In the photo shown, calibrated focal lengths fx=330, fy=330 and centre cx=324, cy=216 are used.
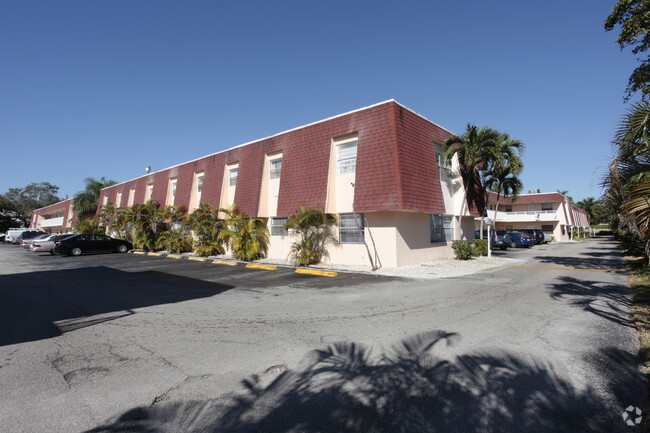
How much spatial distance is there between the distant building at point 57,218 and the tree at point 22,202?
11617mm

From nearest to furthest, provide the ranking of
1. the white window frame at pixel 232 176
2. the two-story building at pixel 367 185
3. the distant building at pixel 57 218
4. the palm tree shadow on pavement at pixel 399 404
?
the palm tree shadow on pavement at pixel 399 404 → the two-story building at pixel 367 185 → the white window frame at pixel 232 176 → the distant building at pixel 57 218

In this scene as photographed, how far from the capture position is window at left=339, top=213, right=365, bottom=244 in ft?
49.7

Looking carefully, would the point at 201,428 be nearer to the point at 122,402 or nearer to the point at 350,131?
the point at 122,402

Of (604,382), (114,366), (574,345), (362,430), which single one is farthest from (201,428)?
(574,345)

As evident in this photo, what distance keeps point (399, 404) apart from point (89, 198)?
46.6 metres

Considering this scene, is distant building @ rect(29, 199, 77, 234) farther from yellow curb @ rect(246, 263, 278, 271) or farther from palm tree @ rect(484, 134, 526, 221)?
palm tree @ rect(484, 134, 526, 221)

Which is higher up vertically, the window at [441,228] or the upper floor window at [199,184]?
the upper floor window at [199,184]

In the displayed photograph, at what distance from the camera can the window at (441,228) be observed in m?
16.9

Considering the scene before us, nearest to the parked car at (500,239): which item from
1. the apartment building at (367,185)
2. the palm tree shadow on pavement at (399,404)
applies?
the apartment building at (367,185)

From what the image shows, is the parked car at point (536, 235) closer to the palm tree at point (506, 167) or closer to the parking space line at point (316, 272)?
the palm tree at point (506, 167)

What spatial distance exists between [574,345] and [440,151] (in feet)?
45.9

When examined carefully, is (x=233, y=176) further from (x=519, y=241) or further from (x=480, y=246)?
(x=519, y=241)

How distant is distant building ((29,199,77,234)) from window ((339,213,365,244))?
40794mm

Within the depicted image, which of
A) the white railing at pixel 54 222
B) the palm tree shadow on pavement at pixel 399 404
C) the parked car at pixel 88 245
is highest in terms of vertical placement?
the white railing at pixel 54 222
